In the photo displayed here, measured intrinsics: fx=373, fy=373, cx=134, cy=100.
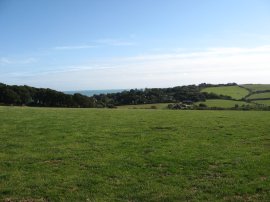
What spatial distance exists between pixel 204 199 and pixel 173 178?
2.27 meters

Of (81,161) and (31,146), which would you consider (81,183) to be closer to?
(81,161)

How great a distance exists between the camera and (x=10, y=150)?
60.6 feet

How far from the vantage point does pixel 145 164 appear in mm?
15867

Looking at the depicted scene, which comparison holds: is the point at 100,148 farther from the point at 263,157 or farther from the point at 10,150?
the point at 263,157

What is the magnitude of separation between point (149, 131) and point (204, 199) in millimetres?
14356

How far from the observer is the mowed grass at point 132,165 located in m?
12.3

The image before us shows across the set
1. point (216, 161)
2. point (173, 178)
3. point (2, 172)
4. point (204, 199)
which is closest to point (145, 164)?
point (173, 178)

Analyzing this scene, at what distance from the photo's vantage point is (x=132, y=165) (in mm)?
15727

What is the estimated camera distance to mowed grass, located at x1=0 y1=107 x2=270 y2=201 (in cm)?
1230

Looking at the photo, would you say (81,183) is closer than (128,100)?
Yes

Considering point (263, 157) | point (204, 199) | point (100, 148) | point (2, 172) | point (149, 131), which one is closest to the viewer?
point (204, 199)

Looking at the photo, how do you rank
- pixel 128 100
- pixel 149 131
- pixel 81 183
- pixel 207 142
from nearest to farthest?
pixel 81 183 → pixel 207 142 → pixel 149 131 → pixel 128 100

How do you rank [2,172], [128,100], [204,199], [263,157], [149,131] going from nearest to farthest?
[204,199]
[2,172]
[263,157]
[149,131]
[128,100]

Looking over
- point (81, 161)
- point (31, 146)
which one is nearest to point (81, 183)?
point (81, 161)
